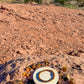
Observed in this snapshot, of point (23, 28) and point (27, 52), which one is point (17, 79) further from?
point (23, 28)

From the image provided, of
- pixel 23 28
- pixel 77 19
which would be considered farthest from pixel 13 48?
pixel 77 19

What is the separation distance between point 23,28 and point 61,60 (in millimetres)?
2698

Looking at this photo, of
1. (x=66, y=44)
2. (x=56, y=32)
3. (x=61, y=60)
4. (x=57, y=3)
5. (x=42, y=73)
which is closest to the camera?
(x=42, y=73)

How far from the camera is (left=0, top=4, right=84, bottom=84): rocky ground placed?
3459 millimetres

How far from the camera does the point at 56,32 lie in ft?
18.5

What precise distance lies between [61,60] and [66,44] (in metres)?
1.61

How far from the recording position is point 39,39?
16.9 ft

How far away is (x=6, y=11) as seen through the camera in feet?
21.5

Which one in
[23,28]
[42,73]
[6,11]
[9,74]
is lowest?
[9,74]

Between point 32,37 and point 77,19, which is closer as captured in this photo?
point 32,37

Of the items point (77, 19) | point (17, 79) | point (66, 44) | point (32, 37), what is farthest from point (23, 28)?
point (17, 79)

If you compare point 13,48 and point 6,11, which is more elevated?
point 6,11

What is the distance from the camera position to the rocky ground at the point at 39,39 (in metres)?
3.46

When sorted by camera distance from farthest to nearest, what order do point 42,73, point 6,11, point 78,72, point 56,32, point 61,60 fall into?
point 6,11, point 56,32, point 61,60, point 78,72, point 42,73
